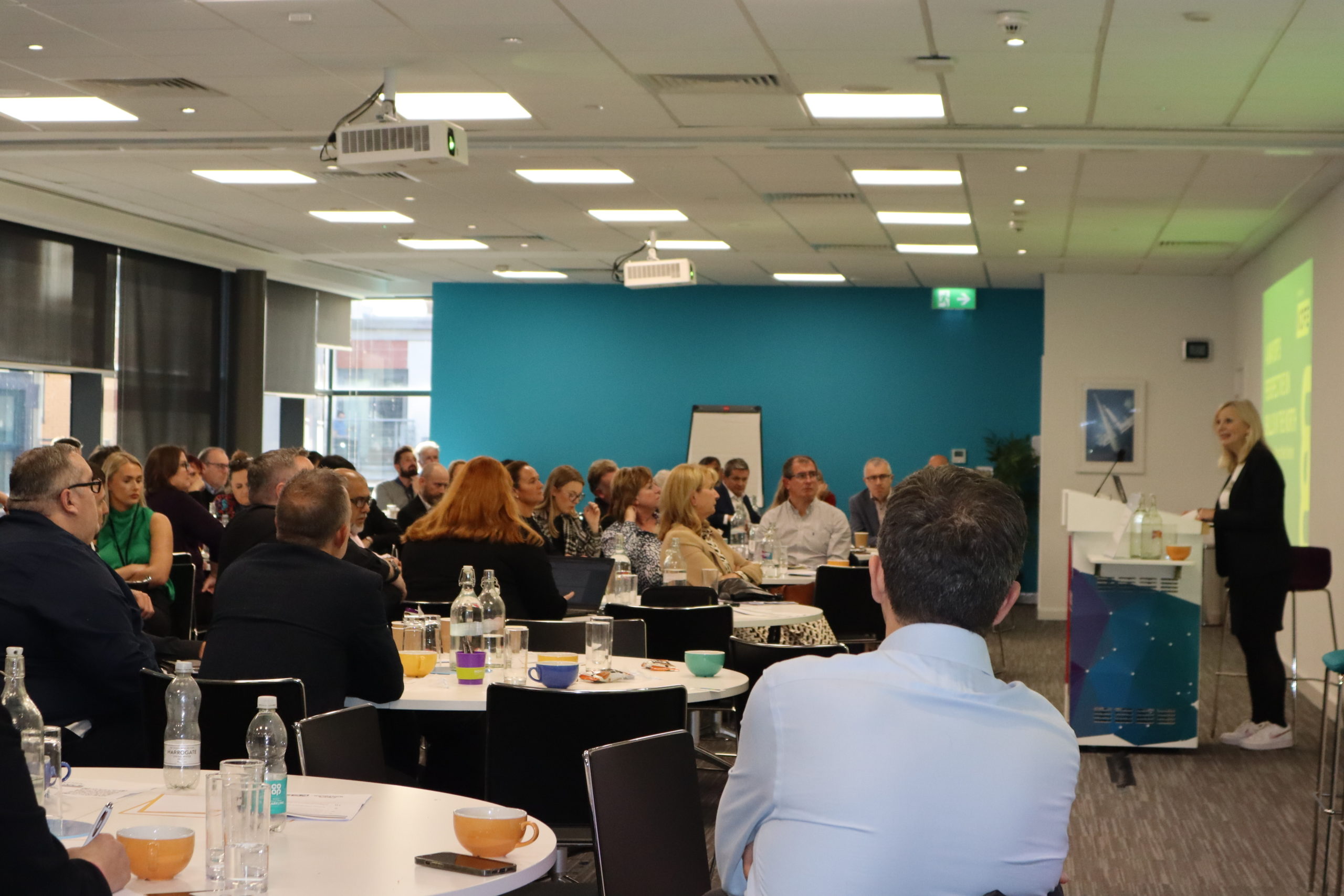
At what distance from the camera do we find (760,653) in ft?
15.1

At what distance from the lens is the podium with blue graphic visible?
6.63 meters

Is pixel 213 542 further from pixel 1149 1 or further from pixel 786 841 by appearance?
pixel 786 841

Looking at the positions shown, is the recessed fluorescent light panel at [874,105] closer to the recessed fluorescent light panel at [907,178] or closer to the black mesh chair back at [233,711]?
the recessed fluorescent light panel at [907,178]

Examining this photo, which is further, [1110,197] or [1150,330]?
[1150,330]

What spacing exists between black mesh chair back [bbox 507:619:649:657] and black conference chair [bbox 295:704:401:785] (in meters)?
1.60

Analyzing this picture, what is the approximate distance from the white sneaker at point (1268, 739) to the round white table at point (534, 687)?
3.87 meters

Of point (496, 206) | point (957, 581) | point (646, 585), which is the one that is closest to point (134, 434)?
point (496, 206)

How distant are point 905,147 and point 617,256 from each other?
5.85m

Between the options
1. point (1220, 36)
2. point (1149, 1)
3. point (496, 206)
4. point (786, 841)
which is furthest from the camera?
point (496, 206)

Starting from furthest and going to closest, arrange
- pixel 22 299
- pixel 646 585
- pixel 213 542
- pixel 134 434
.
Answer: pixel 134 434 → pixel 22 299 → pixel 213 542 → pixel 646 585

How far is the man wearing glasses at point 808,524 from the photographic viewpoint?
8.65 m

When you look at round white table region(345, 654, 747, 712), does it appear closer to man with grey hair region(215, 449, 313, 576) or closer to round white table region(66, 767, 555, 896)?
round white table region(66, 767, 555, 896)

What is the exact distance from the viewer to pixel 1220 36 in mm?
5863

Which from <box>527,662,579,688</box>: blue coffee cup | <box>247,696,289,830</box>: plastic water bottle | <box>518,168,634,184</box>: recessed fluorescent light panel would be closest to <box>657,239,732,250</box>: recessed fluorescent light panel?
<box>518,168,634,184</box>: recessed fluorescent light panel
